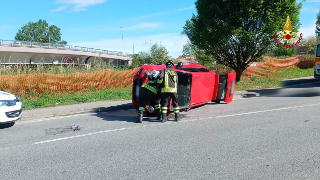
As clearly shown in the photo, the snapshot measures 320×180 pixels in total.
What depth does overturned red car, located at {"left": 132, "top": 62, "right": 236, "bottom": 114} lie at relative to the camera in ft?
26.6

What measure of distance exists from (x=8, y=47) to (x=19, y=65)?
30.1m

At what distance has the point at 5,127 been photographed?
24.9ft

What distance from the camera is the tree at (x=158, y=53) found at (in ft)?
103

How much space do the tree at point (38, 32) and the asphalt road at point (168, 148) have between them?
10611cm

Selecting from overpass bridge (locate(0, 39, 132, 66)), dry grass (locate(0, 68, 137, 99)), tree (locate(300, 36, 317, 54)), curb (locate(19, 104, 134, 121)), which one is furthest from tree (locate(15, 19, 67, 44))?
curb (locate(19, 104, 134, 121))

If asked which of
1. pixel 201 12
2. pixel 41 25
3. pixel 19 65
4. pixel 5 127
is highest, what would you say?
pixel 41 25

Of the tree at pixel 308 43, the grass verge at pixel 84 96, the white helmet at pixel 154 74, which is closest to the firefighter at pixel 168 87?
the white helmet at pixel 154 74

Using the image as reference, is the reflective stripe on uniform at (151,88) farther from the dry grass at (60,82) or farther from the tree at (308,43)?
the tree at (308,43)

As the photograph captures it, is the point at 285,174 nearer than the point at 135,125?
Yes

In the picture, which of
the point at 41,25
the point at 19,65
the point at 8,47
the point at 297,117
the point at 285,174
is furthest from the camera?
the point at 41,25

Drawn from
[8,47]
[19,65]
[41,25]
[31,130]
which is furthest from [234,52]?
[41,25]

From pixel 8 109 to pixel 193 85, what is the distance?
499cm

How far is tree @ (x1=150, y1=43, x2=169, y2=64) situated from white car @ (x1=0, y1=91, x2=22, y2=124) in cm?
2402

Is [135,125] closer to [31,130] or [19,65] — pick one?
[31,130]
